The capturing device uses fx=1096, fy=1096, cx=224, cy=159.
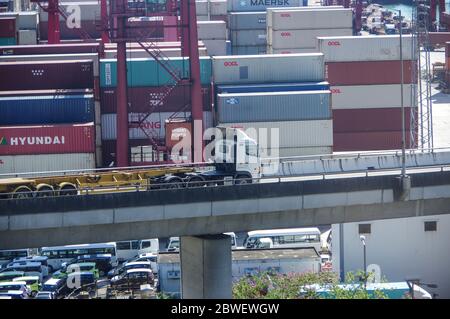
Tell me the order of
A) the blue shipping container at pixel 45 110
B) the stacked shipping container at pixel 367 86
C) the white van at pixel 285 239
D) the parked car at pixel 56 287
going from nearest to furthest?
the parked car at pixel 56 287, the white van at pixel 285 239, the blue shipping container at pixel 45 110, the stacked shipping container at pixel 367 86

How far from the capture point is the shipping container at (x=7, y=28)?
36.4m

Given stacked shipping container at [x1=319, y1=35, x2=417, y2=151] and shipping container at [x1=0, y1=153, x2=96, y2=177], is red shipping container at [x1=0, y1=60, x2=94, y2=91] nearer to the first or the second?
shipping container at [x1=0, y1=153, x2=96, y2=177]

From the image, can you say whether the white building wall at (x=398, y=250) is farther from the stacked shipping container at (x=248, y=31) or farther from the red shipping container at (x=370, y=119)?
the stacked shipping container at (x=248, y=31)

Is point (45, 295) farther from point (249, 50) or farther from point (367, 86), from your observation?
point (249, 50)

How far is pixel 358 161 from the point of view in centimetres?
2011

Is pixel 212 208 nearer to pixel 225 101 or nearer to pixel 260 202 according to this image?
pixel 260 202

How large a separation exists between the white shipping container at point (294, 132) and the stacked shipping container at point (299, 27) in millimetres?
12962

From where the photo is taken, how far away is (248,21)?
1805 inches

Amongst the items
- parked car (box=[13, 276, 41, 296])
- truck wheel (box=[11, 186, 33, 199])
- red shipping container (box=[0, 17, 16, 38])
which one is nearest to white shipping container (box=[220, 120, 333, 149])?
parked car (box=[13, 276, 41, 296])

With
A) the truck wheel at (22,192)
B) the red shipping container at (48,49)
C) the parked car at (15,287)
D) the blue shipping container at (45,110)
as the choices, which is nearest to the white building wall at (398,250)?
the parked car at (15,287)

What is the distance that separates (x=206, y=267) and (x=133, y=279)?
6.25m
